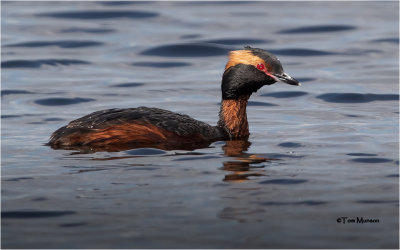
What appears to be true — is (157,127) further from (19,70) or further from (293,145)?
(19,70)

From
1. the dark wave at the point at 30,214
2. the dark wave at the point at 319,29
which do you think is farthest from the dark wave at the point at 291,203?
the dark wave at the point at 319,29

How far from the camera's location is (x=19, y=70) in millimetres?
16094

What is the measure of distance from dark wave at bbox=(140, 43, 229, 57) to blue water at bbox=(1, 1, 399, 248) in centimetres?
6

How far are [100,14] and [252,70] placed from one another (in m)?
11.8

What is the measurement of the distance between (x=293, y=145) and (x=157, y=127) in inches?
58.5

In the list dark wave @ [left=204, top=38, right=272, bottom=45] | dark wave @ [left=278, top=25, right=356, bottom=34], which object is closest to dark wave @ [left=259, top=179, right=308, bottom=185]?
dark wave @ [left=204, top=38, right=272, bottom=45]

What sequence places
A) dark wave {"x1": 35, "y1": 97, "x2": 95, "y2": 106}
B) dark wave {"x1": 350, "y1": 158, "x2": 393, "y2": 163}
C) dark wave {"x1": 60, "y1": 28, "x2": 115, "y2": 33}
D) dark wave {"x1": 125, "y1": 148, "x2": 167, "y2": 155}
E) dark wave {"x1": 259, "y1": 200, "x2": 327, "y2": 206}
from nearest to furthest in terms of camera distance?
dark wave {"x1": 259, "y1": 200, "x2": 327, "y2": 206} < dark wave {"x1": 350, "y1": 158, "x2": 393, "y2": 163} < dark wave {"x1": 125, "y1": 148, "x2": 167, "y2": 155} < dark wave {"x1": 35, "y1": 97, "x2": 95, "y2": 106} < dark wave {"x1": 60, "y1": 28, "x2": 115, "y2": 33}

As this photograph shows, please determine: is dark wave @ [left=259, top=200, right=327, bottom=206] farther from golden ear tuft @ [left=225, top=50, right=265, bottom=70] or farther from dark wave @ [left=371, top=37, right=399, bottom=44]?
dark wave @ [left=371, top=37, right=399, bottom=44]

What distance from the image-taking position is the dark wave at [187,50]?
17.7 m

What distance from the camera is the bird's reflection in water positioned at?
8.12 metres

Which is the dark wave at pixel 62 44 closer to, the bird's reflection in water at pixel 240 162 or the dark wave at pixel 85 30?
the dark wave at pixel 85 30

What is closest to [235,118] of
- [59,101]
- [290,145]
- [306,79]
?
[290,145]

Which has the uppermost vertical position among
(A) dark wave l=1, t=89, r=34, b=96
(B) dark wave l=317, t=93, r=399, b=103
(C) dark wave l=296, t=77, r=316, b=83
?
(A) dark wave l=1, t=89, r=34, b=96

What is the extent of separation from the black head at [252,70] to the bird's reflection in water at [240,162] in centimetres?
69
